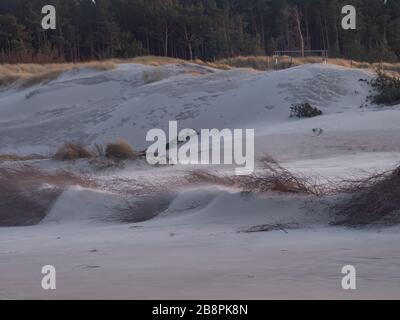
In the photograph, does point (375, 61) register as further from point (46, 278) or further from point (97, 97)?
point (46, 278)

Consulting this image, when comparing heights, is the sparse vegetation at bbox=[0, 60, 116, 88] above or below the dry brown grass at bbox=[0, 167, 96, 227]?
above

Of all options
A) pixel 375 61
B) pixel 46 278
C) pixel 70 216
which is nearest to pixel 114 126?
pixel 70 216

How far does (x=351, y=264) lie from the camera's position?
8328 millimetres

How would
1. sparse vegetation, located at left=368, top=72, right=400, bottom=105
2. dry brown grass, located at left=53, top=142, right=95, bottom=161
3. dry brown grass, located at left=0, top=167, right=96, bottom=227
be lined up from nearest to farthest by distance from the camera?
dry brown grass, located at left=0, top=167, right=96, bottom=227
dry brown grass, located at left=53, top=142, right=95, bottom=161
sparse vegetation, located at left=368, top=72, right=400, bottom=105

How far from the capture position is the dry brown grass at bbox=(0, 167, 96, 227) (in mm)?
13688

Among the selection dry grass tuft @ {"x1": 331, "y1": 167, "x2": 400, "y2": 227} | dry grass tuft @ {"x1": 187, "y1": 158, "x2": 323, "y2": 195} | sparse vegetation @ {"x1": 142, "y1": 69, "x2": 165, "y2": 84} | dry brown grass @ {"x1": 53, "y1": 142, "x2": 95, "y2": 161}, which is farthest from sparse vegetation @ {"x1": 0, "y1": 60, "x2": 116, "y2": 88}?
dry grass tuft @ {"x1": 331, "y1": 167, "x2": 400, "y2": 227}

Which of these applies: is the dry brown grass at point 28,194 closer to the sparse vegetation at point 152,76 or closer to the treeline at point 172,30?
the sparse vegetation at point 152,76

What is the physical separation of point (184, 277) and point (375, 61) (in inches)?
1811

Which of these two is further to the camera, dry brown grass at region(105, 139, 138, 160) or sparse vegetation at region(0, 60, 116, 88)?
sparse vegetation at region(0, 60, 116, 88)

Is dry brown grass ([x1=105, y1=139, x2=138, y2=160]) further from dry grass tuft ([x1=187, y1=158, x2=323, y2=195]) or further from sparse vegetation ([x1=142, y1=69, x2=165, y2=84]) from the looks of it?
sparse vegetation ([x1=142, y1=69, x2=165, y2=84])

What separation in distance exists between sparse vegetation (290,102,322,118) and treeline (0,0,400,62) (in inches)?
1257

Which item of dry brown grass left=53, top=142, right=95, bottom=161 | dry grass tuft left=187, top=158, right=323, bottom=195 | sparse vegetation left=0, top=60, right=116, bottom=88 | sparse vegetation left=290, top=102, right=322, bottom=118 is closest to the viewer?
dry grass tuft left=187, top=158, right=323, bottom=195

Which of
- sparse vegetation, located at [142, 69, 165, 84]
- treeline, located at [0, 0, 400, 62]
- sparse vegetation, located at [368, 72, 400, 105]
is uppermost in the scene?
treeline, located at [0, 0, 400, 62]

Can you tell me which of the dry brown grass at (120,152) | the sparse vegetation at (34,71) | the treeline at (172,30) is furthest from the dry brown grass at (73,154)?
the treeline at (172,30)
